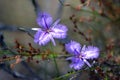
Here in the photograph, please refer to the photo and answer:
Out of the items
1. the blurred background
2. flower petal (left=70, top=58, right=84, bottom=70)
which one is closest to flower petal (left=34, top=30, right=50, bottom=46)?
flower petal (left=70, top=58, right=84, bottom=70)

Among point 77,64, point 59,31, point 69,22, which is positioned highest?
point 69,22

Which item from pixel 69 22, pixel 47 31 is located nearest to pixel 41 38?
pixel 47 31

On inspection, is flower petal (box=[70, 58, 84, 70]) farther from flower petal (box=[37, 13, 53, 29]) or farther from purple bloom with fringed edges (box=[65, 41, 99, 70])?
flower petal (box=[37, 13, 53, 29])

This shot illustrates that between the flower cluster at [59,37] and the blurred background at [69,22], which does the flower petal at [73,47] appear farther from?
the blurred background at [69,22]

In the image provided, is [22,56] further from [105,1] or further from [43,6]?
[43,6]

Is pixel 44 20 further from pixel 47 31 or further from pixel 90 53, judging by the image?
pixel 90 53

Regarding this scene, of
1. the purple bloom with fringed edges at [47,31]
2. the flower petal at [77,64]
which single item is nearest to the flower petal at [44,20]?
the purple bloom with fringed edges at [47,31]
